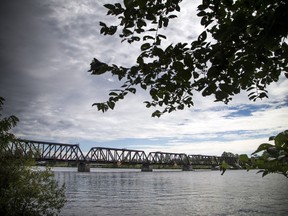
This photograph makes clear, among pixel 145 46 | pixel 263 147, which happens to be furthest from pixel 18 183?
pixel 263 147

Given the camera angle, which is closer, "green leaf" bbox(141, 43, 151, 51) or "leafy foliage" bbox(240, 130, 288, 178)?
"leafy foliage" bbox(240, 130, 288, 178)

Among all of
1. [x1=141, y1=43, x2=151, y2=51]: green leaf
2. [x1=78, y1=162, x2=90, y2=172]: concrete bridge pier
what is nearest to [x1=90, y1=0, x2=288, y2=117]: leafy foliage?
[x1=141, y1=43, x2=151, y2=51]: green leaf

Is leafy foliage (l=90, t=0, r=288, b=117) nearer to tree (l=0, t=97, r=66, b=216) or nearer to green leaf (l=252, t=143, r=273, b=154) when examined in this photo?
green leaf (l=252, t=143, r=273, b=154)

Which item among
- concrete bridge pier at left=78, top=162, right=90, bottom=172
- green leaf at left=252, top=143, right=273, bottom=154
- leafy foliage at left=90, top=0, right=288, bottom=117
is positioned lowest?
concrete bridge pier at left=78, top=162, right=90, bottom=172

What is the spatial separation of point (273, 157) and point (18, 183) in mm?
14126

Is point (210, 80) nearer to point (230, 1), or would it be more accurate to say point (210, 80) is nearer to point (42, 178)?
point (230, 1)

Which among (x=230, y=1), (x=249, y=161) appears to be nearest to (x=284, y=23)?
(x=230, y=1)

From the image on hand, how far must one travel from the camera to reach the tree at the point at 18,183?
12.9 meters

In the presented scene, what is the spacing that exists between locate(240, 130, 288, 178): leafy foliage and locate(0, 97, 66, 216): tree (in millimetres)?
13566

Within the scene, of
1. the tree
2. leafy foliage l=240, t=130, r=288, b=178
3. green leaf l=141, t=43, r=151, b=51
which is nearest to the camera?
leafy foliage l=240, t=130, r=288, b=178

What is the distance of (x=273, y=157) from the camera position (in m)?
1.95

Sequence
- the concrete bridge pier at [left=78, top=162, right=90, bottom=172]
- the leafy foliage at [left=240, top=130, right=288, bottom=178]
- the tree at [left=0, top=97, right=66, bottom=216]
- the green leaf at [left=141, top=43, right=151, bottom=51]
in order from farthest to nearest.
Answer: the concrete bridge pier at [left=78, top=162, right=90, bottom=172] < the tree at [left=0, top=97, right=66, bottom=216] < the green leaf at [left=141, top=43, right=151, bottom=51] < the leafy foliage at [left=240, top=130, right=288, bottom=178]

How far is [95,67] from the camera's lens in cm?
296

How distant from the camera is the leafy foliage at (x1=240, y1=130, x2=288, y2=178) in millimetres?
1955
